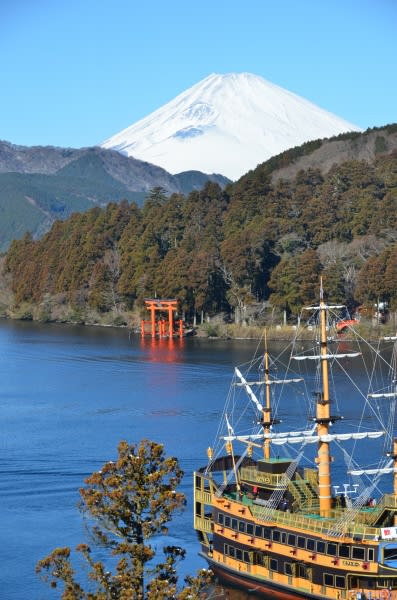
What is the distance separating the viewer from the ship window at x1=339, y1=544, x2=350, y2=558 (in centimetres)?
2373

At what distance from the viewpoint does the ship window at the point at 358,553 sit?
77.3 feet

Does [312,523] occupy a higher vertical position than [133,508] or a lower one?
lower

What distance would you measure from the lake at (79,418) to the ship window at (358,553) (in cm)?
408

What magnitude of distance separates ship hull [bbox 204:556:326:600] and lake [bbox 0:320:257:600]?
0.56 m

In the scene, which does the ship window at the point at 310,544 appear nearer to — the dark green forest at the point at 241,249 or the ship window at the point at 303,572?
the ship window at the point at 303,572

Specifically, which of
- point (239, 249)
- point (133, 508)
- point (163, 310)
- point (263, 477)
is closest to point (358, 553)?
point (263, 477)

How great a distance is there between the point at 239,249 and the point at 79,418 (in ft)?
112

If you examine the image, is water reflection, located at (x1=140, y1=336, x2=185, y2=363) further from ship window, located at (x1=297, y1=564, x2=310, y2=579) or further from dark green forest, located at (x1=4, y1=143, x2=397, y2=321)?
ship window, located at (x1=297, y1=564, x2=310, y2=579)

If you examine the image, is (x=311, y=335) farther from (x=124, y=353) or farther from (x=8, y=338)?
(x=8, y=338)

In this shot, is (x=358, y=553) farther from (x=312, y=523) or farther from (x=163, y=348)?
(x=163, y=348)

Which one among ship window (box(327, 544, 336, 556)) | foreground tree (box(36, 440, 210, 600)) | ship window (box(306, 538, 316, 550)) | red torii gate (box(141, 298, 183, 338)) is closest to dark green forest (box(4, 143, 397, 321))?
red torii gate (box(141, 298, 183, 338))

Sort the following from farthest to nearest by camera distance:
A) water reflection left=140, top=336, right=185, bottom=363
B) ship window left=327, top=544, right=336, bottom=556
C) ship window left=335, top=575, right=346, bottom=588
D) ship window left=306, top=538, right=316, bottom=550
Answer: water reflection left=140, top=336, right=185, bottom=363 → ship window left=306, top=538, right=316, bottom=550 → ship window left=327, top=544, right=336, bottom=556 → ship window left=335, top=575, right=346, bottom=588

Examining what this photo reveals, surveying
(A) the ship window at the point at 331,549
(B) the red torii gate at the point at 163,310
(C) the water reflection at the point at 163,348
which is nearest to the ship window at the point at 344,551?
(A) the ship window at the point at 331,549

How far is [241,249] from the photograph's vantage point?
247 ft
